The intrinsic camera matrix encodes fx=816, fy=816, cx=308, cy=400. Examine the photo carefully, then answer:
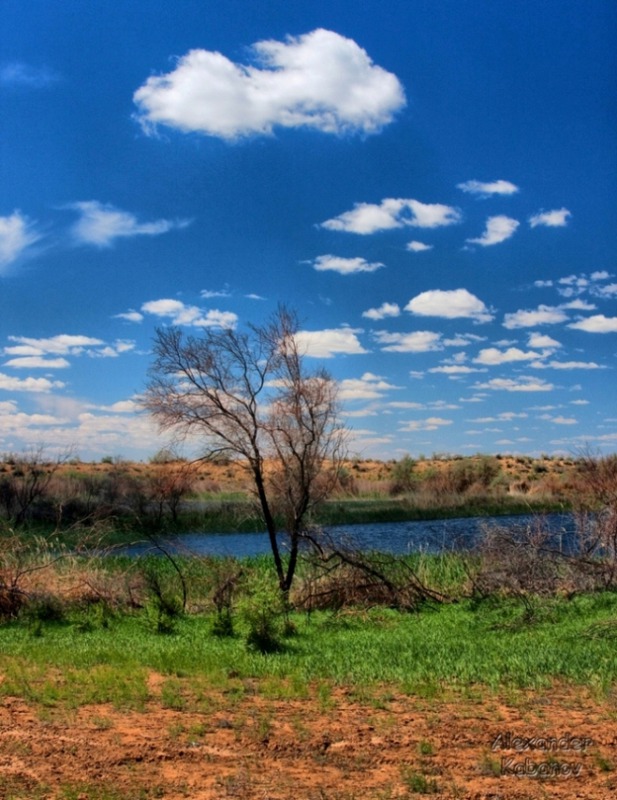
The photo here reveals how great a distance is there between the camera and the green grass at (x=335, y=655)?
9.60 m

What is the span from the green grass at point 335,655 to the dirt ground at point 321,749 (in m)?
0.66

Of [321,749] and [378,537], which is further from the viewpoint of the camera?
[378,537]

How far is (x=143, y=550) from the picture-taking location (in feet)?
113

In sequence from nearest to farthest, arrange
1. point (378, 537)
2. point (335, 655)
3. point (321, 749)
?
1. point (321, 749)
2. point (335, 655)
3. point (378, 537)

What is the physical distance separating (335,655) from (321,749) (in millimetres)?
4083

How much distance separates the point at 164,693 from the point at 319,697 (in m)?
1.75

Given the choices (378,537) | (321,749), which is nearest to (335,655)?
(321,749)

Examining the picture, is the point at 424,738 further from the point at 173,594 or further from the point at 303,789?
the point at 173,594

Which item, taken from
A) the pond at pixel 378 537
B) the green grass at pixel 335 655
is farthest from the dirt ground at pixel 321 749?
the pond at pixel 378 537

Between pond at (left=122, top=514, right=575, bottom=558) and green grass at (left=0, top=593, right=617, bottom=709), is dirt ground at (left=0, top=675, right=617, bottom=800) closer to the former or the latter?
green grass at (left=0, top=593, right=617, bottom=709)

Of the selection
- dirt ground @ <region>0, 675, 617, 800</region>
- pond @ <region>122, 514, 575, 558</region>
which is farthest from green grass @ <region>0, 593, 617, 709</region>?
pond @ <region>122, 514, 575, 558</region>

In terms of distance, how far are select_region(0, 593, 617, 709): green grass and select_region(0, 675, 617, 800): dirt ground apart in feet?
2.16

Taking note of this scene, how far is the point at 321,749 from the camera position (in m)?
7.19

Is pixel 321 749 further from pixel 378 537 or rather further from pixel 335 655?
pixel 378 537
